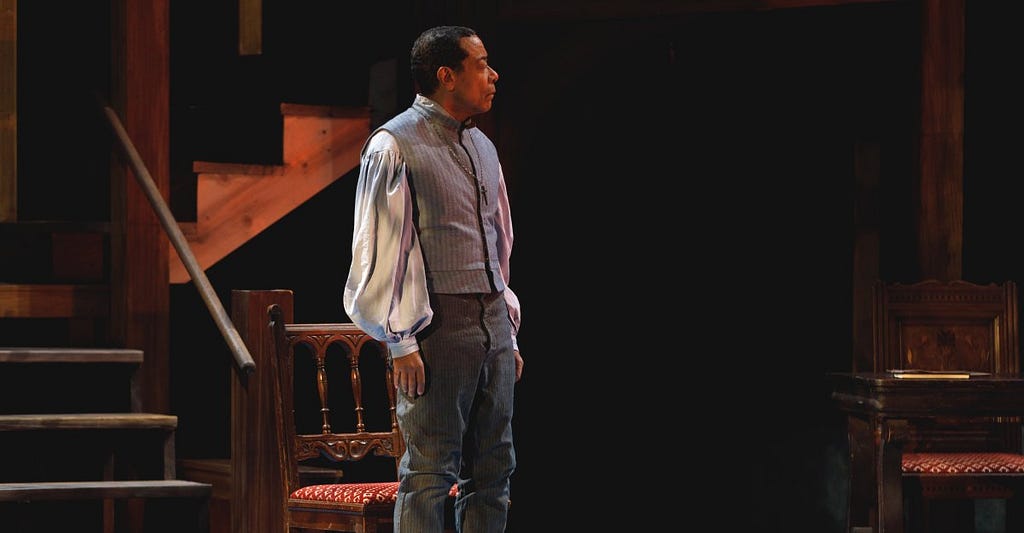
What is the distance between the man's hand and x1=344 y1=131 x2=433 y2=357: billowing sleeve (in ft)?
0.05

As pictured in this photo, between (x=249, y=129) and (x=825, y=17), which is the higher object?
(x=825, y=17)

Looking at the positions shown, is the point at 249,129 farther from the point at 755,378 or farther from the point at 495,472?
the point at 495,472

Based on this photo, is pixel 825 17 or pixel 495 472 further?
pixel 825 17

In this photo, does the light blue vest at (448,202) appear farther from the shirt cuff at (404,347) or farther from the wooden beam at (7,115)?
the wooden beam at (7,115)

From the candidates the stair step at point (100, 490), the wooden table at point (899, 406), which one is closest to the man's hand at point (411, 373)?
the wooden table at point (899, 406)

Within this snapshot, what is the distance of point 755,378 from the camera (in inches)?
264

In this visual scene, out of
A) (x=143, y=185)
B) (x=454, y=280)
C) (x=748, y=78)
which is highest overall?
(x=748, y=78)

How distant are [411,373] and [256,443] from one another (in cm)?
169

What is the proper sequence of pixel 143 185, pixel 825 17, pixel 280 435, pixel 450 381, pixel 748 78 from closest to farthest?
pixel 450 381, pixel 280 435, pixel 143 185, pixel 825 17, pixel 748 78

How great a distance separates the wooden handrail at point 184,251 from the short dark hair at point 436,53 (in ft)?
5.06

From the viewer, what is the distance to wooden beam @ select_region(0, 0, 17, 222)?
588 centimetres

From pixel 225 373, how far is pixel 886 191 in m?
2.93

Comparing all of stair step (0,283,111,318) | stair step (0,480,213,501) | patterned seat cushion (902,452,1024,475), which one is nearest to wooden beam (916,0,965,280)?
patterned seat cushion (902,452,1024,475)

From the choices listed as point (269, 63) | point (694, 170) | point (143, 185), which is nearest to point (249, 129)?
point (269, 63)
